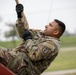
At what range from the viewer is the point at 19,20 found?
19.2ft

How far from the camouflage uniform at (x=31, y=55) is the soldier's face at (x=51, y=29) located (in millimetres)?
61

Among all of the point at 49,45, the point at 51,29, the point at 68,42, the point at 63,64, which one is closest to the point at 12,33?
the point at 68,42

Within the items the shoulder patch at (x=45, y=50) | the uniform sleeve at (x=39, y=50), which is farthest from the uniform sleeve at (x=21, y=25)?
the shoulder patch at (x=45, y=50)

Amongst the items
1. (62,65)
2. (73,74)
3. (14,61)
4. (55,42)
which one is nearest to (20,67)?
(14,61)

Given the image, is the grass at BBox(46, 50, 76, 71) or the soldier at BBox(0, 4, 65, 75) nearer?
the soldier at BBox(0, 4, 65, 75)

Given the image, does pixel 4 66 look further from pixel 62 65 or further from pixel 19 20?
pixel 62 65

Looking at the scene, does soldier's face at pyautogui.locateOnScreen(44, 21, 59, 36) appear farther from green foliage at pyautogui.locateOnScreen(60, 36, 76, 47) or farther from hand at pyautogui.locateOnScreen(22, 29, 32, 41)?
green foliage at pyautogui.locateOnScreen(60, 36, 76, 47)

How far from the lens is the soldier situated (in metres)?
5.35

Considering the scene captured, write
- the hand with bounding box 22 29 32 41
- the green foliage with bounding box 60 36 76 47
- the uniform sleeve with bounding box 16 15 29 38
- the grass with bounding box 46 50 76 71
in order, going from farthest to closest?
the green foliage with bounding box 60 36 76 47 < the grass with bounding box 46 50 76 71 < the uniform sleeve with bounding box 16 15 29 38 < the hand with bounding box 22 29 32 41

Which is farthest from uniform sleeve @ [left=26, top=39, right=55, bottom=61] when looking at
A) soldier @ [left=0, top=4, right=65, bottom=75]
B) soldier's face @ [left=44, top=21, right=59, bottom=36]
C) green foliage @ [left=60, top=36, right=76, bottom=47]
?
green foliage @ [left=60, top=36, right=76, bottom=47]

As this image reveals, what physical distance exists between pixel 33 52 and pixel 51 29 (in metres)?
0.44

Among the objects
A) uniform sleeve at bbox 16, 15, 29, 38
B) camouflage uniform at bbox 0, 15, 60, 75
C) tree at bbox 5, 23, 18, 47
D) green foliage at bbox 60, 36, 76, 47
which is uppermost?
uniform sleeve at bbox 16, 15, 29, 38

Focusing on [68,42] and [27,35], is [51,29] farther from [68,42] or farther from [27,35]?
[68,42]

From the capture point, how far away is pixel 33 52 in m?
5.33
